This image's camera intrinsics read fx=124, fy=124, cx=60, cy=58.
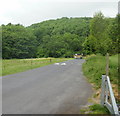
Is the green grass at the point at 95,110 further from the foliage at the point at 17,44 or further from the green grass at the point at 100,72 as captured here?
the foliage at the point at 17,44

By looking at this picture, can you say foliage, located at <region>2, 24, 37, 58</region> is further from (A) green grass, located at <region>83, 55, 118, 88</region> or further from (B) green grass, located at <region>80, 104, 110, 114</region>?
(B) green grass, located at <region>80, 104, 110, 114</region>

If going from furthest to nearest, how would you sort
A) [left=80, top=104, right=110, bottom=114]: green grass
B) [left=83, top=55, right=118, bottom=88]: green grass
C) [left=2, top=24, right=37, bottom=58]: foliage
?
[left=2, top=24, right=37, bottom=58]: foliage → [left=83, top=55, right=118, bottom=88]: green grass → [left=80, top=104, right=110, bottom=114]: green grass

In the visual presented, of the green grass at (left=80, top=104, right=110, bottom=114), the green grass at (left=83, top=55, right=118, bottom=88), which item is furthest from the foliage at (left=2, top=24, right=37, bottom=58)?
the green grass at (left=80, top=104, right=110, bottom=114)

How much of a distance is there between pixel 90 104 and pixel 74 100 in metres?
0.55

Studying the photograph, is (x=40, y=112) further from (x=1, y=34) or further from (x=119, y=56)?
(x=1, y=34)

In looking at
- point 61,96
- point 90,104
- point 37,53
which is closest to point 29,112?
point 61,96

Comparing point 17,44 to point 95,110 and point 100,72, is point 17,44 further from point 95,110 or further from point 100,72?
point 95,110

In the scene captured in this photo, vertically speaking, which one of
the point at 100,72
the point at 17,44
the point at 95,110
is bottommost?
the point at 95,110

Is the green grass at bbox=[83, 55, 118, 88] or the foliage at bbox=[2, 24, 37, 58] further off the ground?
the foliage at bbox=[2, 24, 37, 58]

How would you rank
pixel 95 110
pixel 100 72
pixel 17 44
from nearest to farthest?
pixel 95 110, pixel 100 72, pixel 17 44

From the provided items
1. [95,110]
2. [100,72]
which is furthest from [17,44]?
[95,110]

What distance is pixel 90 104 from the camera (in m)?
3.77

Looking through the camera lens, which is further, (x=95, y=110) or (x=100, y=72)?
(x=100, y=72)

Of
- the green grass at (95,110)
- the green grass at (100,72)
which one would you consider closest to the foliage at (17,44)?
the green grass at (100,72)
